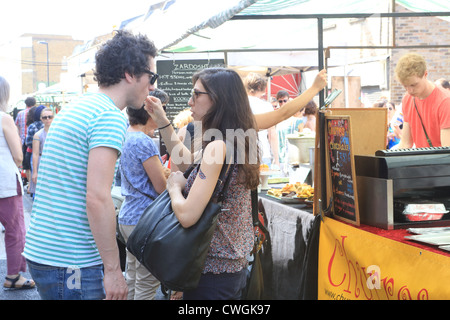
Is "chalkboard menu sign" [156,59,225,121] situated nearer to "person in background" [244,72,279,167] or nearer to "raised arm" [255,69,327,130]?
"person in background" [244,72,279,167]

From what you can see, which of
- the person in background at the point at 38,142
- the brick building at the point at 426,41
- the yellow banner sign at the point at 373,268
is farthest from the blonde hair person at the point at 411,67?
the brick building at the point at 426,41

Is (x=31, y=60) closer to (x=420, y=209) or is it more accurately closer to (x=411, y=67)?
(x=411, y=67)

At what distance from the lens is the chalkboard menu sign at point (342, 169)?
9.45 ft

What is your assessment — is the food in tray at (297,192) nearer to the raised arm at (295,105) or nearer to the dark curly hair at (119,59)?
the raised arm at (295,105)

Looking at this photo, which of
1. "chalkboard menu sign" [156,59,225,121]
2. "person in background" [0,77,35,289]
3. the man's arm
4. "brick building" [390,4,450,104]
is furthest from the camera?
"brick building" [390,4,450,104]

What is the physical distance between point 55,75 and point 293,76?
211ft

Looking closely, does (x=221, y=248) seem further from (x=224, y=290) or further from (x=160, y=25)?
(x=160, y=25)

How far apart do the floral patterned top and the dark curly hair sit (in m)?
0.60

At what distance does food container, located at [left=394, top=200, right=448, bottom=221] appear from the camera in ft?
8.96

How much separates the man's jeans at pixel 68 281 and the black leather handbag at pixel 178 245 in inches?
12.1

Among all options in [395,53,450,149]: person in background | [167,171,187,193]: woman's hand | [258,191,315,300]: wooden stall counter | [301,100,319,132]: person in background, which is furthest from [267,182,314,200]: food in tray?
[301,100,319,132]: person in background

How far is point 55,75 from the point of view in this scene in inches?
3027

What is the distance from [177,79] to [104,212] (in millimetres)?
7319
